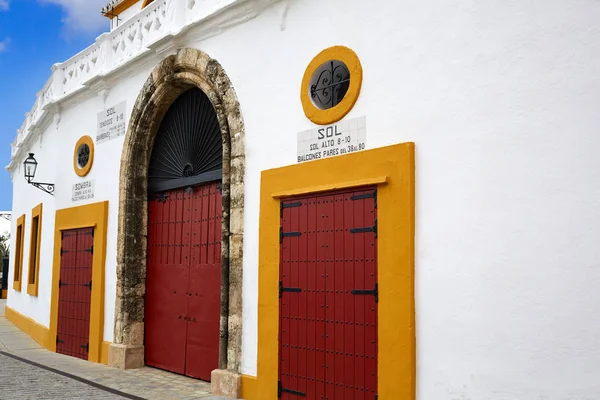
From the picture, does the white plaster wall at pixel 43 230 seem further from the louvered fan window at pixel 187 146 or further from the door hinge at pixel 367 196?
the door hinge at pixel 367 196

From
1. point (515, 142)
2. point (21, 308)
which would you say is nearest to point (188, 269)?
point (515, 142)

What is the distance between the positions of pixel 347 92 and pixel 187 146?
3.09m

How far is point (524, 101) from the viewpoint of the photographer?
4043mm

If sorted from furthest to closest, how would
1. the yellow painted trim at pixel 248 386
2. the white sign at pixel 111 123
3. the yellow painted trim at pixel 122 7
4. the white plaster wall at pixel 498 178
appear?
the yellow painted trim at pixel 122 7
the white sign at pixel 111 123
the yellow painted trim at pixel 248 386
the white plaster wall at pixel 498 178

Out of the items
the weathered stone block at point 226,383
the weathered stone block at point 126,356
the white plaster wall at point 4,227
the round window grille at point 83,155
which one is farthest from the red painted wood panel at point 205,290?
the white plaster wall at point 4,227

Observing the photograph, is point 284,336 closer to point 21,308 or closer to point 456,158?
point 456,158

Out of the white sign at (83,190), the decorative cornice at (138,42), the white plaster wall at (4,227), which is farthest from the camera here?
the white plaster wall at (4,227)

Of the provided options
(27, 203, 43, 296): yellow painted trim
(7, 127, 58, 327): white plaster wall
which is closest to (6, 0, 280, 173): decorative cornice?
(7, 127, 58, 327): white plaster wall

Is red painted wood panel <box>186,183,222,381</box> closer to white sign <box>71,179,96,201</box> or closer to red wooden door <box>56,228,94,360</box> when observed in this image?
red wooden door <box>56,228,94,360</box>

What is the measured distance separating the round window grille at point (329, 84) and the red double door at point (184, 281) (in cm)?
206

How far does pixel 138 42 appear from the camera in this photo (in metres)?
8.28

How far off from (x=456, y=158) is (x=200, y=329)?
4011 mm

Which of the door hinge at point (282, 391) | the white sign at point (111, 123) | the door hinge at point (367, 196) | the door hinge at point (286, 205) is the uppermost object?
the white sign at point (111, 123)

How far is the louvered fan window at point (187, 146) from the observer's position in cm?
723
